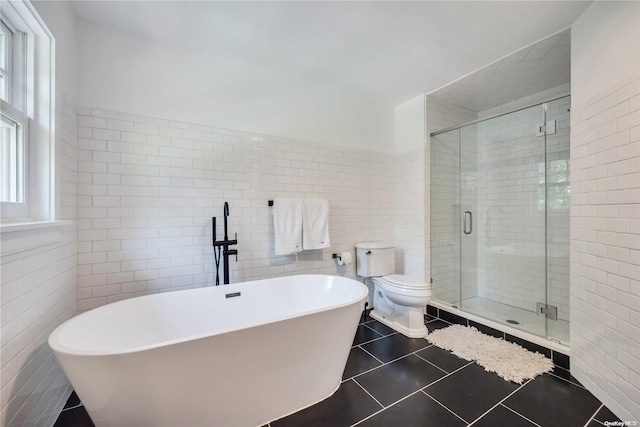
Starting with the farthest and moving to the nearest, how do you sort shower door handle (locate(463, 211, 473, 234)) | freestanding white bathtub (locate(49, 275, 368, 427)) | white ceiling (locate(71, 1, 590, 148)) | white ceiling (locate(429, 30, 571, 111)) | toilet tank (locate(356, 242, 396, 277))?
shower door handle (locate(463, 211, 473, 234)), toilet tank (locate(356, 242, 396, 277)), white ceiling (locate(429, 30, 571, 111)), white ceiling (locate(71, 1, 590, 148)), freestanding white bathtub (locate(49, 275, 368, 427))

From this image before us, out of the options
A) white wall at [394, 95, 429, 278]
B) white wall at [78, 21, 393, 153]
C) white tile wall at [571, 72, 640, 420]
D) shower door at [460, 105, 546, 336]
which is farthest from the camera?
white wall at [394, 95, 429, 278]

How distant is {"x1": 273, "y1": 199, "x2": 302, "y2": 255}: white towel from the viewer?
2426 millimetres

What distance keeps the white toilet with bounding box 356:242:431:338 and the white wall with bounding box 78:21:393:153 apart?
129cm

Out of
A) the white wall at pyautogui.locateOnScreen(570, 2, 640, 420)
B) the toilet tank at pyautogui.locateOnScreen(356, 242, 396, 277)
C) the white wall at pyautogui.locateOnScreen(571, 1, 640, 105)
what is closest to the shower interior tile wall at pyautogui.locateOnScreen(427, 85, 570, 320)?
the toilet tank at pyautogui.locateOnScreen(356, 242, 396, 277)

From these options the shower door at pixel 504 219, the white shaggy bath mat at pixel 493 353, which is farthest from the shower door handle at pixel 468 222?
the white shaggy bath mat at pixel 493 353

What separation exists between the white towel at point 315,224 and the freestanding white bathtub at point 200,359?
0.74m

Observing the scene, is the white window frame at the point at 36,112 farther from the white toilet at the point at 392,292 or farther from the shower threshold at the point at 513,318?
the shower threshold at the point at 513,318

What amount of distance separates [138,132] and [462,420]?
2857 millimetres

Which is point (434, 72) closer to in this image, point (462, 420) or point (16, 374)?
point (462, 420)

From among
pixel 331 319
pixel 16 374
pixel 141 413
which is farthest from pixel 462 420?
pixel 16 374

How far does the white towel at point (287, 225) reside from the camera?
95.5 inches

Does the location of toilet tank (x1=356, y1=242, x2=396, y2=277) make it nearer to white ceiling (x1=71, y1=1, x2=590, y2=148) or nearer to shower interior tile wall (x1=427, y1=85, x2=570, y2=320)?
shower interior tile wall (x1=427, y1=85, x2=570, y2=320)

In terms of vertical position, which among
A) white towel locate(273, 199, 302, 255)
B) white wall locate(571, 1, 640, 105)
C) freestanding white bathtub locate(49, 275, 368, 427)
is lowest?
freestanding white bathtub locate(49, 275, 368, 427)

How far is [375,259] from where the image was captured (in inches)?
111
